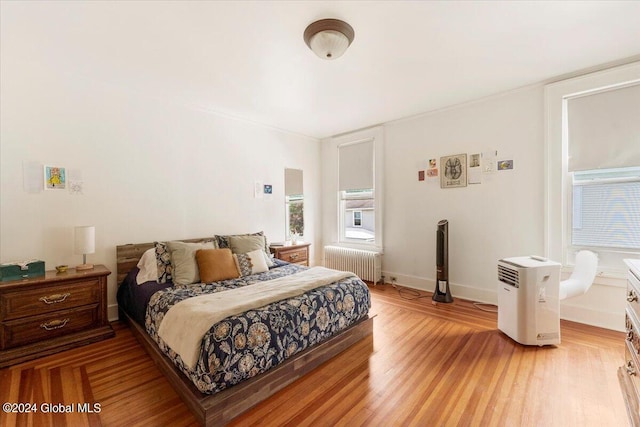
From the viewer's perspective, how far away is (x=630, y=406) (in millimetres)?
1479

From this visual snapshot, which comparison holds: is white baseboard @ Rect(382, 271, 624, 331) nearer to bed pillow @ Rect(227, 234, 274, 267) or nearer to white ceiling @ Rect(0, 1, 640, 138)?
bed pillow @ Rect(227, 234, 274, 267)

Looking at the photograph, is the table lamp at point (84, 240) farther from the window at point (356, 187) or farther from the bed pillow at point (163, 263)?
the window at point (356, 187)

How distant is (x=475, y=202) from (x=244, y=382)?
3.35 meters

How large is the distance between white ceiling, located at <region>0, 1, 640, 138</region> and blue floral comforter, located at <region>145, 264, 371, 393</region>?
2.07 metres

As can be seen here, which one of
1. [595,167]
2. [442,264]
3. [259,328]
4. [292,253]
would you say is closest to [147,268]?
[259,328]

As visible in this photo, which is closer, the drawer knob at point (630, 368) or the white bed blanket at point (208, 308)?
the drawer knob at point (630, 368)

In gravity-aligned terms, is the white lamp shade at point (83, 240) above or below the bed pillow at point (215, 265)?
above

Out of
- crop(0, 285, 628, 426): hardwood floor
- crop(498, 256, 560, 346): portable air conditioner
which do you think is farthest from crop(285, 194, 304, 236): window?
crop(498, 256, 560, 346): portable air conditioner

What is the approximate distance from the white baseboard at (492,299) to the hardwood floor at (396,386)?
0.56ft

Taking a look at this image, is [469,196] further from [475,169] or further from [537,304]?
[537,304]

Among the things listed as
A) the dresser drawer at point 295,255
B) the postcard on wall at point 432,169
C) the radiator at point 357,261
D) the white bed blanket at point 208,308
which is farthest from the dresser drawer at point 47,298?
the postcard on wall at point 432,169

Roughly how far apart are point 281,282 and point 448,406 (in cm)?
153

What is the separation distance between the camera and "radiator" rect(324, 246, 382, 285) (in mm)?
4355

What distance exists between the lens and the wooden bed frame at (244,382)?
5.12 feet
